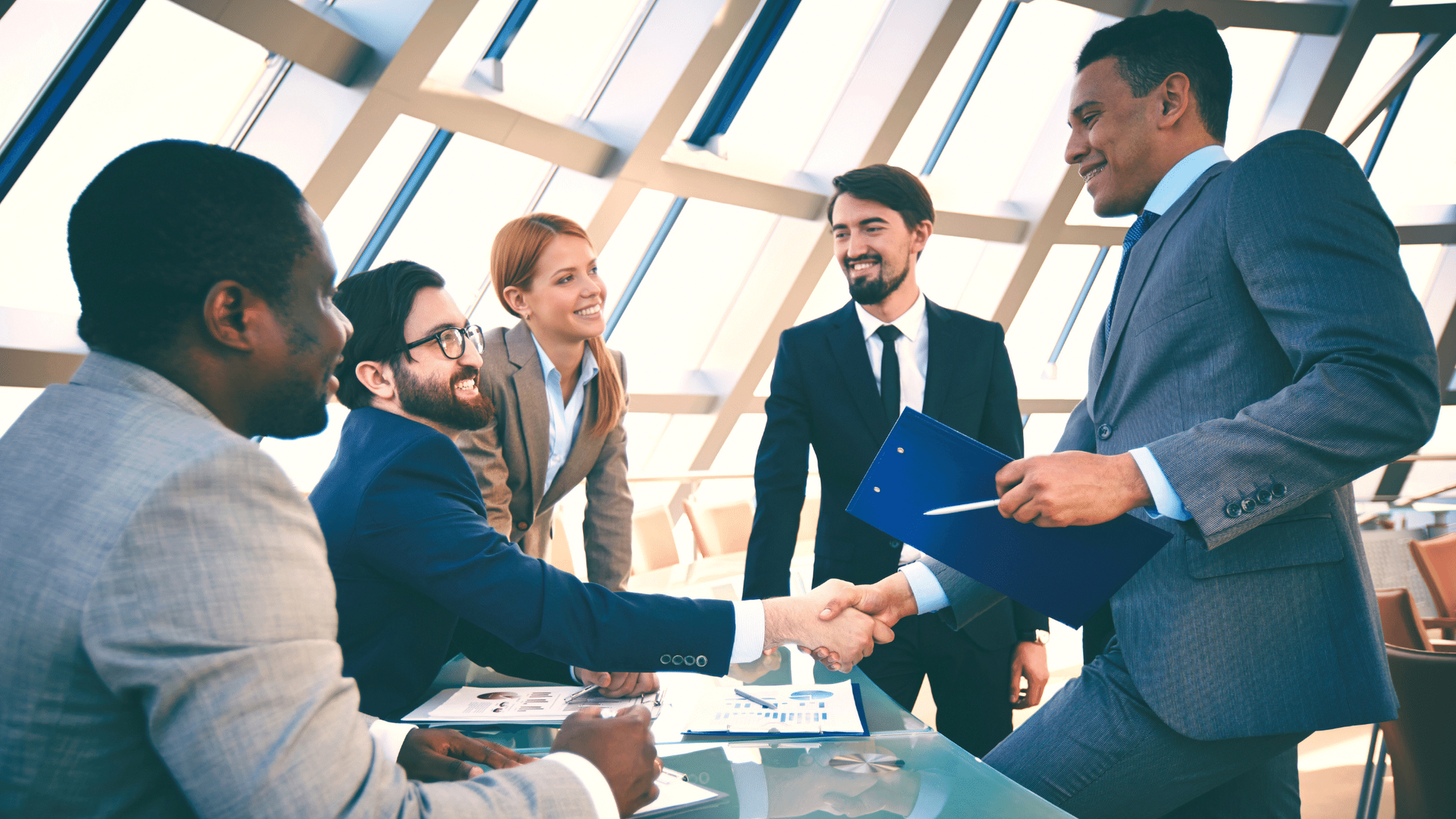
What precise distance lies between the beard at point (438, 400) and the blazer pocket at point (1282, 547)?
4.32ft

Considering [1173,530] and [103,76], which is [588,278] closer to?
[1173,530]

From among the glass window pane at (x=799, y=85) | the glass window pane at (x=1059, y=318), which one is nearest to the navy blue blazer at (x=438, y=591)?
the glass window pane at (x=799, y=85)

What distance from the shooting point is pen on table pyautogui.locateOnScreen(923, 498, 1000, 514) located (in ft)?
3.95

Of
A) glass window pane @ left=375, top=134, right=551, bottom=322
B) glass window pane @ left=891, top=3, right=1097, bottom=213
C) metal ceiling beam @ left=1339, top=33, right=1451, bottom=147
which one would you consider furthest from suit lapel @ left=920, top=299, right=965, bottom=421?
metal ceiling beam @ left=1339, top=33, right=1451, bottom=147

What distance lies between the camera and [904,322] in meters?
2.25

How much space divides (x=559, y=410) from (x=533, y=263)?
0.45 meters

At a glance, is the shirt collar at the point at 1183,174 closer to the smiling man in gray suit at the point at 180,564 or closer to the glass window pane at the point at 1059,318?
the smiling man in gray suit at the point at 180,564

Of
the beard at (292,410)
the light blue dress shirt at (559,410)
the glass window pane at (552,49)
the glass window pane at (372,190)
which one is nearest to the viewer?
the beard at (292,410)

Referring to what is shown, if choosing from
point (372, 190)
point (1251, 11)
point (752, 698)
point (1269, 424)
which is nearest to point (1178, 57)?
point (1269, 424)

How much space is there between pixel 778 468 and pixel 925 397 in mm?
414

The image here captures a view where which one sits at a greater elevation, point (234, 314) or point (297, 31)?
point (297, 31)

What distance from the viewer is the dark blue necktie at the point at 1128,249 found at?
Result: 1373 mm

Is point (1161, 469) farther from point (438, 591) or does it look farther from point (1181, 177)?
point (438, 591)

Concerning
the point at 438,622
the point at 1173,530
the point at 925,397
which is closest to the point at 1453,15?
the point at 925,397
